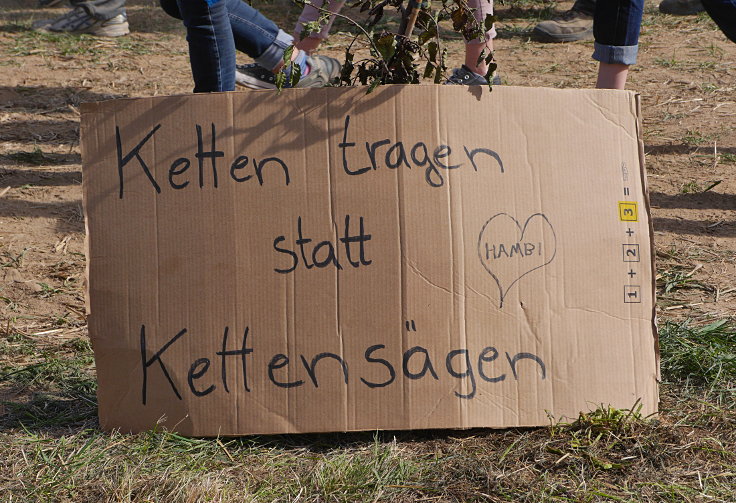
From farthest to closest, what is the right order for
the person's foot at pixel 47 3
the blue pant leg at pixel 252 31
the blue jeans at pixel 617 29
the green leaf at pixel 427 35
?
the person's foot at pixel 47 3
the blue pant leg at pixel 252 31
the blue jeans at pixel 617 29
the green leaf at pixel 427 35

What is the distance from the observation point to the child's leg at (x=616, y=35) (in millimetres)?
3125

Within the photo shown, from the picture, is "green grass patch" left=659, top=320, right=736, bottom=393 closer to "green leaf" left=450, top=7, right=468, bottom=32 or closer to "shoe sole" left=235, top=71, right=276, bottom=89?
"green leaf" left=450, top=7, right=468, bottom=32

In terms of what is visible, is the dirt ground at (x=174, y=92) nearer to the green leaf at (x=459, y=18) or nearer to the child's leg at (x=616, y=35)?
the child's leg at (x=616, y=35)

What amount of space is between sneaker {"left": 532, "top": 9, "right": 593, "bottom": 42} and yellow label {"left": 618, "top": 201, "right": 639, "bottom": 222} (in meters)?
4.12

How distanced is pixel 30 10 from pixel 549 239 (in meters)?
6.38

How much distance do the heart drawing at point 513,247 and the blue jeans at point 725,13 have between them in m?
1.85

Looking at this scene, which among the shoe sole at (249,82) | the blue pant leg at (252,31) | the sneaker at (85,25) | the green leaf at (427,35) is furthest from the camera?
the sneaker at (85,25)

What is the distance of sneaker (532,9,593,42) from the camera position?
5.89m

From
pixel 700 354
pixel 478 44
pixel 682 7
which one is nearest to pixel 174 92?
pixel 478 44

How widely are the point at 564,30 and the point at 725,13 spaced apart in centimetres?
264

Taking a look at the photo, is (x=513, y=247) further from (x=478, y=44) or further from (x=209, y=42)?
(x=478, y=44)

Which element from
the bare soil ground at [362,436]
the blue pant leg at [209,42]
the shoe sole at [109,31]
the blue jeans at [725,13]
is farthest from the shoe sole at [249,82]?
the shoe sole at [109,31]

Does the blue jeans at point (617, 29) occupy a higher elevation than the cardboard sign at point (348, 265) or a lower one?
higher

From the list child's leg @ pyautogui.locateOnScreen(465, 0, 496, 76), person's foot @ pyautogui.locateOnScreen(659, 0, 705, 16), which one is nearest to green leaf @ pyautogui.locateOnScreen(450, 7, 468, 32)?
child's leg @ pyautogui.locateOnScreen(465, 0, 496, 76)
